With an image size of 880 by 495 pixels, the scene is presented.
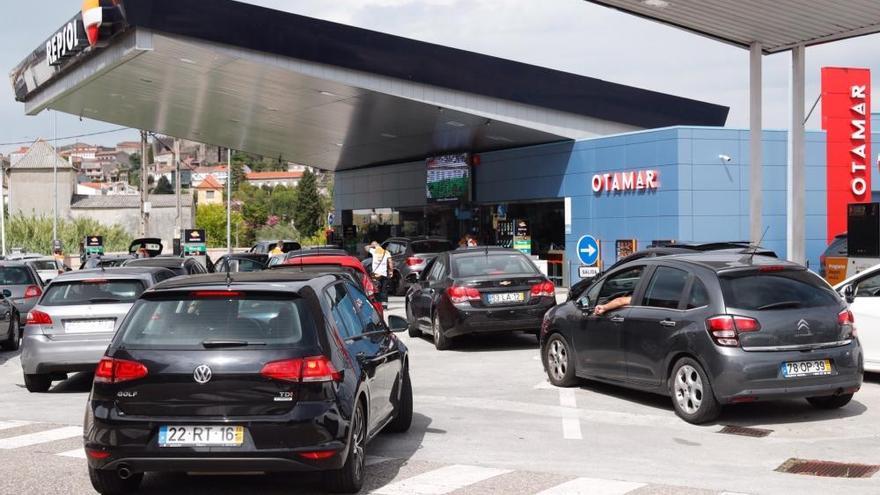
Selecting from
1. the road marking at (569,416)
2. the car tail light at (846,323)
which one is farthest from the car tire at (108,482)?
the car tail light at (846,323)

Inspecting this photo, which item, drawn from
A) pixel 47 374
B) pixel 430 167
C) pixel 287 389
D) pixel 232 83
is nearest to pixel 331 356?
pixel 287 389

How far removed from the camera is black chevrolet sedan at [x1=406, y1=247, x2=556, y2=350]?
15117 millimetres

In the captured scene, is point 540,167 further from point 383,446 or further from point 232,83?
point 383,446

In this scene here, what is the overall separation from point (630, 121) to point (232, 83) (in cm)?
1239

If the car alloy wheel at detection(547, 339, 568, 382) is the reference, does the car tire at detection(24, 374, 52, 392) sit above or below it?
below

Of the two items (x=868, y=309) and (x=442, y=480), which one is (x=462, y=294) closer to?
(x=868, y=309)

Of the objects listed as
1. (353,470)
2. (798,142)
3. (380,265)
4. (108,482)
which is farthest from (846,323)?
(380,265)

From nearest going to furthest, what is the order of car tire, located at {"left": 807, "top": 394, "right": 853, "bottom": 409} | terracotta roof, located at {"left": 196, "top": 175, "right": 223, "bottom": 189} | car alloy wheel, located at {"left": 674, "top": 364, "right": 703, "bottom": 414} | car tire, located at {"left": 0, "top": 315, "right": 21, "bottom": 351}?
car alloy wheel, located at {"left": 674, "top": 364, "right": 703, "bottom": 414} < car tire, located at {"left": 807, "top": 394, "right": 853, "bottom": 409} < car tire, located at {"left": 0, "top": 315, "right": 21, "bottom": 351} < terracotta roof, located at {"left": 196, "top": 175, "right": 223, "bottom": 189}

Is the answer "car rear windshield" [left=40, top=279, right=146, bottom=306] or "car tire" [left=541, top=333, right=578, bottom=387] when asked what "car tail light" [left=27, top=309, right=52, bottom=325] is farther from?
"car tire" [left=541, top=333, right=578, bottom=387]

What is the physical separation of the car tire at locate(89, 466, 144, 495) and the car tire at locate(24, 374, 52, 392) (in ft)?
20.3

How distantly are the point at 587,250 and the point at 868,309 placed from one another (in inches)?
271

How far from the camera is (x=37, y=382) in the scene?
1262 cm

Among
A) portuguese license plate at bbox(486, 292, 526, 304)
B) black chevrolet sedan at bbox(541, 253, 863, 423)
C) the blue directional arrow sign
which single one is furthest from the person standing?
black chevrolet sedan at bbox(541, 253, 863, 423)

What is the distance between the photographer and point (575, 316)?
11.4 metres
